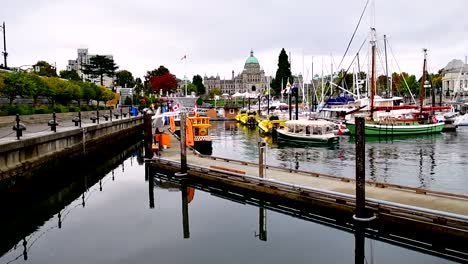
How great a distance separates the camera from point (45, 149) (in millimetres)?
23094

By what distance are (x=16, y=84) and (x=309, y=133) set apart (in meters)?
27.8

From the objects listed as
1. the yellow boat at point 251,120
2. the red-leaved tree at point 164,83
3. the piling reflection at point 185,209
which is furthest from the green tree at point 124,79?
the piling reflection at point 185,209

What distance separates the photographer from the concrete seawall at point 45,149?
60.8ft

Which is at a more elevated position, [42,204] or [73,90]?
[73,90]

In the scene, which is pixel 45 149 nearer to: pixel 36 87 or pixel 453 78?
pixel 36 87

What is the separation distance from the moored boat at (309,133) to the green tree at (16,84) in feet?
83.2

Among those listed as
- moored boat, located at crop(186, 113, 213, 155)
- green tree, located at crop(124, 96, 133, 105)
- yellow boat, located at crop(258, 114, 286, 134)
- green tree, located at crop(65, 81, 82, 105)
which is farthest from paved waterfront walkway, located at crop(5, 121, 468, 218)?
green tree, located at crop(124, 96, 133, 105)

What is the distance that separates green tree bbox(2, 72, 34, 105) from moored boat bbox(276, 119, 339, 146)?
25.4 metres

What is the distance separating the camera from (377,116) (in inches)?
2286

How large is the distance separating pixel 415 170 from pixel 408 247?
16150 millimetres

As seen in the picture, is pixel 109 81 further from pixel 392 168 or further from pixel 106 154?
pixel 392 168

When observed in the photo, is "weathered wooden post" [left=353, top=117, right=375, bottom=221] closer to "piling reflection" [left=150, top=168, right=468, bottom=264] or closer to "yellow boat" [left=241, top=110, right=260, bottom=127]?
"piling reflection" [left=150, top=168, right=468, bottom=264]

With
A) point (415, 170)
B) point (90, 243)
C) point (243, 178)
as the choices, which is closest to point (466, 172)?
point (415, 170)

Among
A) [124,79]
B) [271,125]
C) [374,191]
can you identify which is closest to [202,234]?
[374,191]
